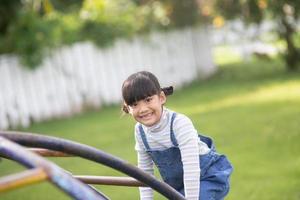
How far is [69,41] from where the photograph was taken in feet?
42.4

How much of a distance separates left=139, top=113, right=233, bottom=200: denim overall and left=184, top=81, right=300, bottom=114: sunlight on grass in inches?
309

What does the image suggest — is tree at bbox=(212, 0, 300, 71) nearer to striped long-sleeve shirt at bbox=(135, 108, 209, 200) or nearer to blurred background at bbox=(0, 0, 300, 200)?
blurred background at bbox=(0, 0, 300, 200)

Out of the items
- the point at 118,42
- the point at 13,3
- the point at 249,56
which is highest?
the point at 13,3

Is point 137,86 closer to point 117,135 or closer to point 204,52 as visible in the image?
point 117,135

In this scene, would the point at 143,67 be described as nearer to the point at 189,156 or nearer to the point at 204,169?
the point at 204,169

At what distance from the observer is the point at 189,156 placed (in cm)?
262

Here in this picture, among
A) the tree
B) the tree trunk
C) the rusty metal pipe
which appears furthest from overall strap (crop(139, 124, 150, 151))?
the tree trunk

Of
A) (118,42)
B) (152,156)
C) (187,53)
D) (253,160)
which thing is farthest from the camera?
(187,53)

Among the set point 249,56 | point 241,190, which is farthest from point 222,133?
point 249,56

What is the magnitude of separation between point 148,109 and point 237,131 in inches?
227

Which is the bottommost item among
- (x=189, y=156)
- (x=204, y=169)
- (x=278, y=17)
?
(x=278, y=17)

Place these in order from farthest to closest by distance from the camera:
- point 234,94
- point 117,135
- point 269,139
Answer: point 234,94
point 117,135
point 269,139

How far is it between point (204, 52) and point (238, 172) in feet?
36.3

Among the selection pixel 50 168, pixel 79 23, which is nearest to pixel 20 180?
pixel 50 168
